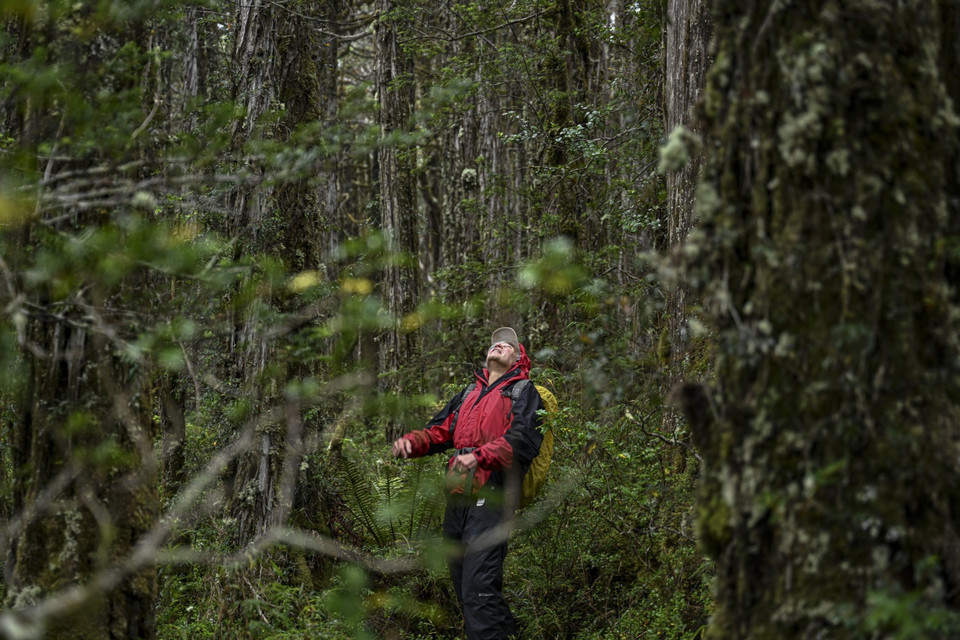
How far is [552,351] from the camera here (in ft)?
19.7

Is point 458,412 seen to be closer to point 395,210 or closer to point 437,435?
point 437,435

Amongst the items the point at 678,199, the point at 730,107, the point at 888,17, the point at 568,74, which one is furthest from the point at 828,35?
the point at 568,74

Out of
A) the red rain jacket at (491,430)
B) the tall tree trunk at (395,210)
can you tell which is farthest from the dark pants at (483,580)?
the tall tree trunk at (395,210)

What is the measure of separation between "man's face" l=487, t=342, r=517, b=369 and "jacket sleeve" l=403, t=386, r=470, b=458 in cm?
40

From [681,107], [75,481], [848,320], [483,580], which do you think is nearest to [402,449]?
[483,580]

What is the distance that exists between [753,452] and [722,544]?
319 mm

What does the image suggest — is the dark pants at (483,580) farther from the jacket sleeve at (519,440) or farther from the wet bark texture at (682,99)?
the wet bark texture at (682,99)

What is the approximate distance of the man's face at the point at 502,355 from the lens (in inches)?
252

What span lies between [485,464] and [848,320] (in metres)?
3.72

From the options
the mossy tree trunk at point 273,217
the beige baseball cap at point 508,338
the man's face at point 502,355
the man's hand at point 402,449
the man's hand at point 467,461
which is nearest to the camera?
the man's hand at point 467,461

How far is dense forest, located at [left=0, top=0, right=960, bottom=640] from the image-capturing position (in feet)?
7.43

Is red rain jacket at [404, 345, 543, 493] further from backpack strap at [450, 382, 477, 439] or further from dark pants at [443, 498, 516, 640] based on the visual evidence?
dark pants at [443, 498, 516, 640]

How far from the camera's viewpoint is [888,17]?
230 cm

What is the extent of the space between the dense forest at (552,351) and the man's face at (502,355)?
2.29 feet
